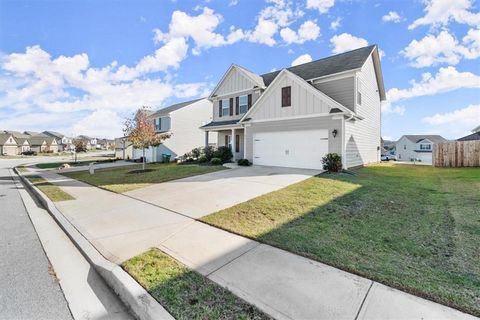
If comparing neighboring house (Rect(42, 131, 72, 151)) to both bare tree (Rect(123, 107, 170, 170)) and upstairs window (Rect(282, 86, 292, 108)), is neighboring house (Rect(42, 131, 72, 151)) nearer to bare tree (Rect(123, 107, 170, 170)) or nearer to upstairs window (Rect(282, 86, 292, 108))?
bare tree (Rect(123, 107, 170, 170))

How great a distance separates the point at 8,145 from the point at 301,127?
276 ft

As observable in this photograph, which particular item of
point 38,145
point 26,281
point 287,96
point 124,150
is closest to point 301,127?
point 287,96

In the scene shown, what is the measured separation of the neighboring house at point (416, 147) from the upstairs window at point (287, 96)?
53.2 meters

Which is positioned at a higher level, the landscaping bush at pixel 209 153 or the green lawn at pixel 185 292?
the landscaping bush at pixel 209 153

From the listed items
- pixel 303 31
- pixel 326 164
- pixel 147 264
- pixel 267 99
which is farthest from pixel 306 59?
pixel 147 264

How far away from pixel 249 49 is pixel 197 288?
1681 cm

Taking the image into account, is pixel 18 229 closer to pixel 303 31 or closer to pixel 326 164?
pixel 326 164

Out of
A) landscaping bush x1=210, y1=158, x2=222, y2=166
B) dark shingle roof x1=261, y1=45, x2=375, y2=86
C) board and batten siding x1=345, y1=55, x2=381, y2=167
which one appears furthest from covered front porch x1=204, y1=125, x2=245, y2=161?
board and batten siding x1=345, y1=55, x2=381, y2=167

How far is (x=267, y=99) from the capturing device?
49.2 feet

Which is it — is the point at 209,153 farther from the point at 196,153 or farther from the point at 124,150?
the point at 124,150

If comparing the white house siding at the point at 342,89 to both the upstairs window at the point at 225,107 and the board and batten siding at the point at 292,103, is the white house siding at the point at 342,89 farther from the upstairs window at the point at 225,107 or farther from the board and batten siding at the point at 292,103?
the upstairs window at the point at 225,107

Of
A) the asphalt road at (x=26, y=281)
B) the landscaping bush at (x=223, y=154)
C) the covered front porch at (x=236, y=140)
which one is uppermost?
the covered front porch at (x=236, y=140)

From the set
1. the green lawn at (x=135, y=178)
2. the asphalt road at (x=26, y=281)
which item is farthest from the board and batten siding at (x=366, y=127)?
the asphalt road at (x=26, y=281)

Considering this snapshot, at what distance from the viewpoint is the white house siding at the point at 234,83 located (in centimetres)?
→ 1834
